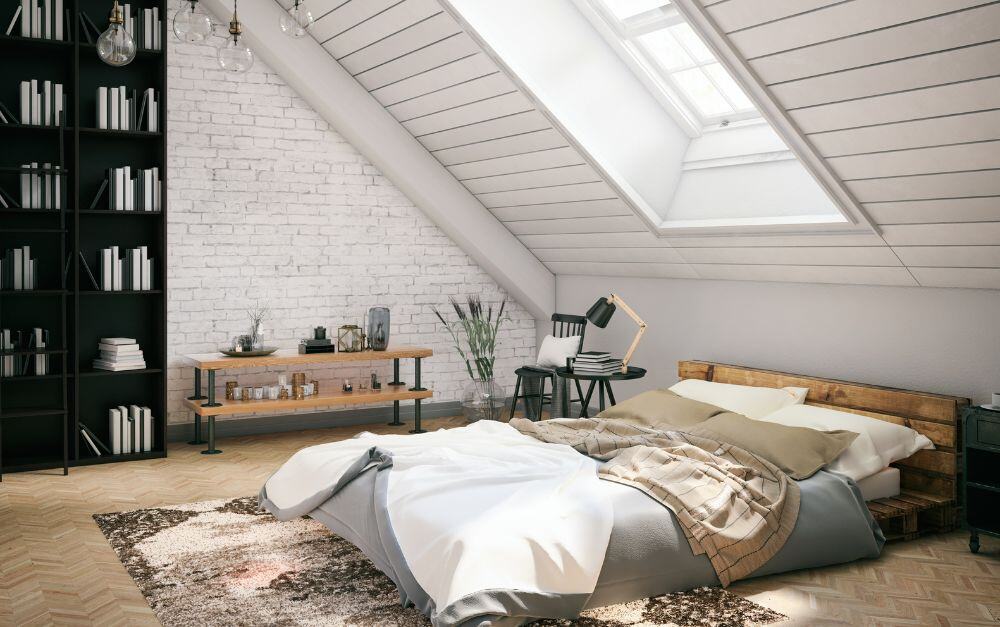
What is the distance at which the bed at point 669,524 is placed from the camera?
3.00 m

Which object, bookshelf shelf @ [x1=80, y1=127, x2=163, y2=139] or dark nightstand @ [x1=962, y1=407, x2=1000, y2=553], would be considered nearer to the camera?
dark nightstand @ [x1=962, y1=407, x2=1000, y2=553]

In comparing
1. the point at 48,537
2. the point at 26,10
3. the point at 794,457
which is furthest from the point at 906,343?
the point at 26,10

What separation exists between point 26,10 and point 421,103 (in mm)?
2269

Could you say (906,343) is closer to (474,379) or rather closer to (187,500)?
(474,379)

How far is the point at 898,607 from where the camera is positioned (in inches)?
129

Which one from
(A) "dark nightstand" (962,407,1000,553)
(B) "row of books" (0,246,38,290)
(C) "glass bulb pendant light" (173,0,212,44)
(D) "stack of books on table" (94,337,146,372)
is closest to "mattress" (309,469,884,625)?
(A) "dark nightstand" (962,407,1000,553)

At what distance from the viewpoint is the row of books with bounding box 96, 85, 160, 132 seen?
539cm

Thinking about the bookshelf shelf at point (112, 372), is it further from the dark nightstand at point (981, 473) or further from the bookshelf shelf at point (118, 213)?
the dark nightstand at point (981, 473)

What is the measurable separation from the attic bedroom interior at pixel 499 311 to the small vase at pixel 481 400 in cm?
5

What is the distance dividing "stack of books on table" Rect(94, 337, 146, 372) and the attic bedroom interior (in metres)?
0.02

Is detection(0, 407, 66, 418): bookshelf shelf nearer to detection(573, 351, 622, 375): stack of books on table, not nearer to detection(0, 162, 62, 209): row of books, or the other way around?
detection(0, 162, 62, 209): row of books

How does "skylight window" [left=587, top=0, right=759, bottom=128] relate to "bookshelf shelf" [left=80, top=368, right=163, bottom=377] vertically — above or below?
above

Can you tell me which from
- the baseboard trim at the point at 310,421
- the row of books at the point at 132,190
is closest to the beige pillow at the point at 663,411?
the baseboard trim at the point at 310,421

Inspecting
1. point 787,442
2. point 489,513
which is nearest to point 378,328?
point 787,442
